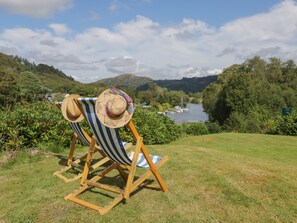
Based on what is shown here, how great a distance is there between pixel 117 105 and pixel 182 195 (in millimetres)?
1787

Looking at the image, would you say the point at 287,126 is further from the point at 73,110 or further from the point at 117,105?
the point at 117,105

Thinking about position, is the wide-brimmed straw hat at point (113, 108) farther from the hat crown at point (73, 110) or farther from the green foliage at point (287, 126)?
the green foliage at point (287, 126)

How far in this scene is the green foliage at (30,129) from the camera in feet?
23.0

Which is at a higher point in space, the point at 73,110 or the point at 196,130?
the point at 73,110

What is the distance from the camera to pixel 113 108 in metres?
3.60

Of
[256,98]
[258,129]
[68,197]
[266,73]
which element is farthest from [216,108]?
[68,197]

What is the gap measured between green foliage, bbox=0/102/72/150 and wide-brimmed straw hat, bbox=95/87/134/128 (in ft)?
14.2

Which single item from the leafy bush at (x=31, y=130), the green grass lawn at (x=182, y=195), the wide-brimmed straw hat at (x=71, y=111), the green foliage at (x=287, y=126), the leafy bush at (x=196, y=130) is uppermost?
the wide-brimmed straw hat at (x=71, y=111)

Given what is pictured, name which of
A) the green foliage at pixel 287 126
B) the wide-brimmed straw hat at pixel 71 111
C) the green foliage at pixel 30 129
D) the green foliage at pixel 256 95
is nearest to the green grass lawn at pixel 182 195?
the green foliage at pixel 30 129

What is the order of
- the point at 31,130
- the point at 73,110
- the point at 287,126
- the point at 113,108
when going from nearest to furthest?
the point at 113,108 < the point at 73,110 < the point at 31,130 < the point at 287,126

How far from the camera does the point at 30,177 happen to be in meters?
5.36

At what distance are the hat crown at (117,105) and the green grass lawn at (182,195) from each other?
1388 millimetres

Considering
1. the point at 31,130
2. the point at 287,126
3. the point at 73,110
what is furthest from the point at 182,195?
the point at 287,126

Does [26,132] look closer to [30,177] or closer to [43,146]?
[43,146]
